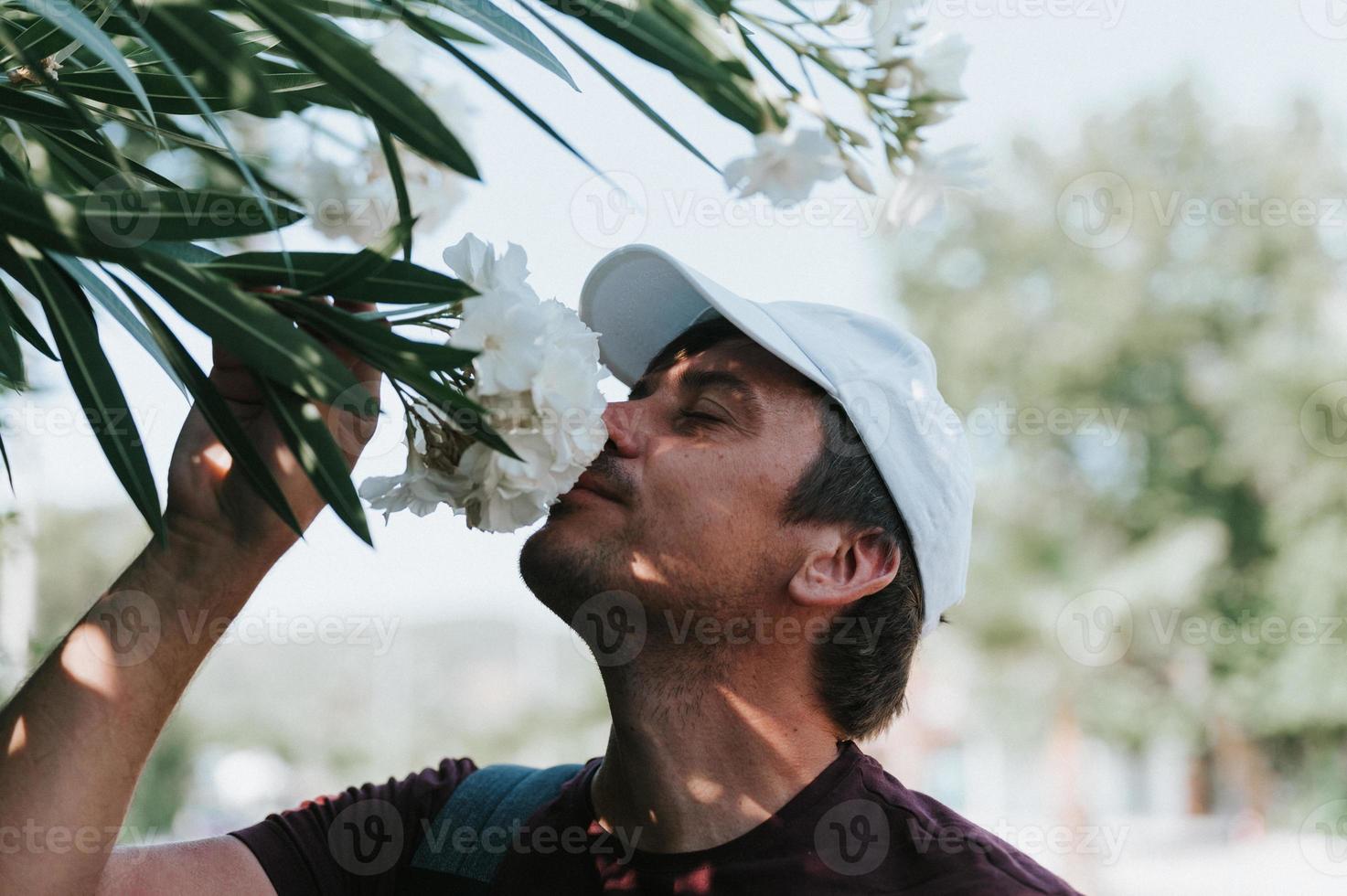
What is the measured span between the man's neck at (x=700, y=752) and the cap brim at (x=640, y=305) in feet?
1.72

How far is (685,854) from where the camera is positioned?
1.88 m

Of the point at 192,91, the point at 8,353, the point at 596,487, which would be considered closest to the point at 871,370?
the point at 596,487

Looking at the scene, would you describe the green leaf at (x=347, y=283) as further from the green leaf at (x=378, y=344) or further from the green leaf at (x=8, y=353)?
the green leaf at (x=8, y=353)

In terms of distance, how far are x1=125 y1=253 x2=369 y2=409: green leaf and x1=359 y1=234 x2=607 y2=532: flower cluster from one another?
6.5 inches

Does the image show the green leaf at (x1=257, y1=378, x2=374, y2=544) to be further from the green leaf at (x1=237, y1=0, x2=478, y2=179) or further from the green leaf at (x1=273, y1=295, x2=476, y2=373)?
the green leaf at (x1=237, y1=0, x2=478, y2=179)

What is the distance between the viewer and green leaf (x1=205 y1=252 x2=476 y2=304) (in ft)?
3.81

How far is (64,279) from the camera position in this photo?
3.76ft

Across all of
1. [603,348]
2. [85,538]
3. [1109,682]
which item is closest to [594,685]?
[85,538]
